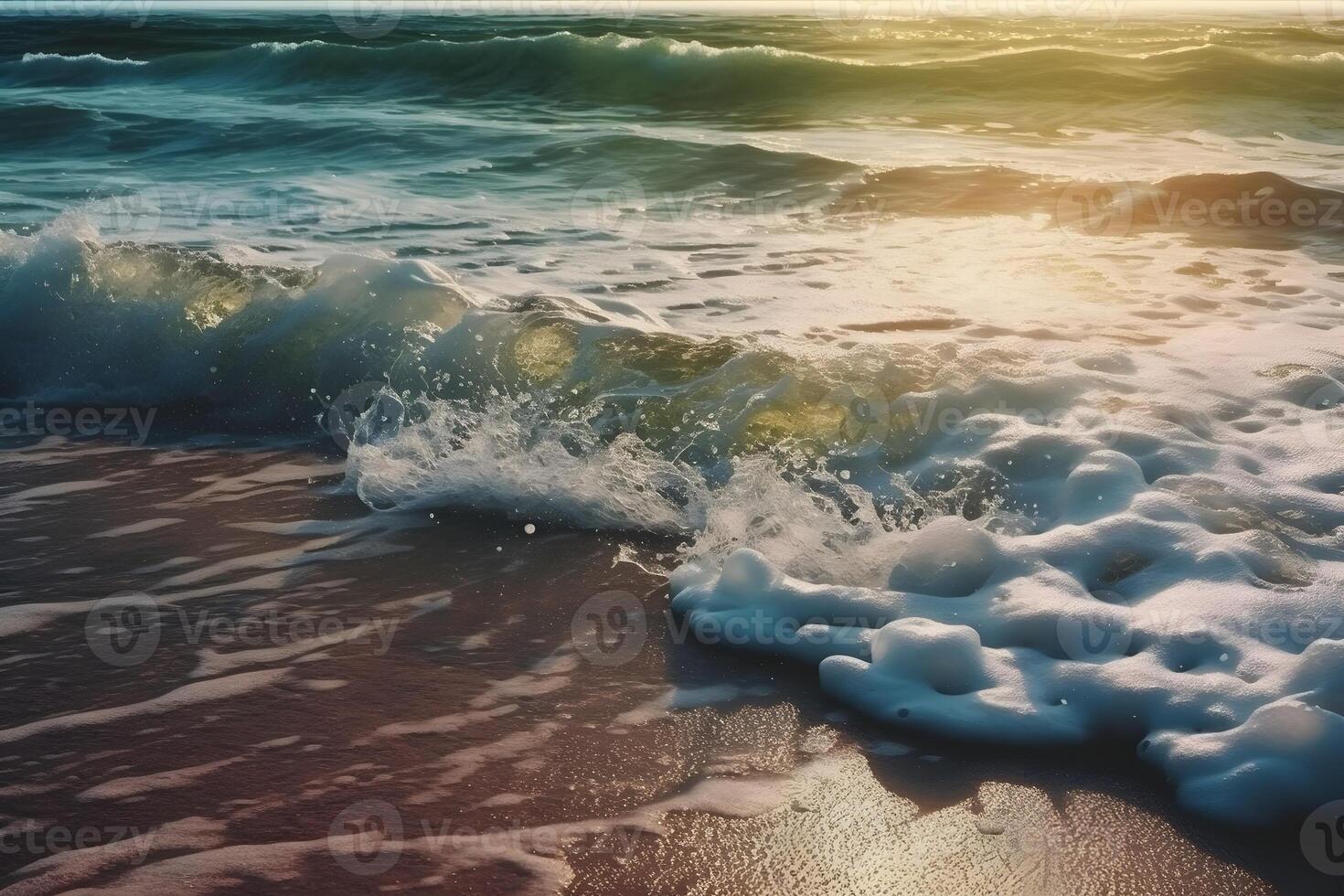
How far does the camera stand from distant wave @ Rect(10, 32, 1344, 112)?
18422mm

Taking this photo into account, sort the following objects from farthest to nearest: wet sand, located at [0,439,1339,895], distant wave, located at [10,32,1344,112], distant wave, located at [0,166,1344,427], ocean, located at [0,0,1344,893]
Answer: distant wave, located at [10,32,1344,112], distant wave, located at [0,166,1344,427], ocean, located at [0,0,1344,893], wet sand, located at [0,439,1339,895]

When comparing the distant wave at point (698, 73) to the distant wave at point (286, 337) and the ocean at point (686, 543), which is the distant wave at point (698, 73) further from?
the distant wave at point (286, 337)

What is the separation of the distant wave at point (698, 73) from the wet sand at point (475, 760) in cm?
1593

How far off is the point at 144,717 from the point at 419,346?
10.3 feet

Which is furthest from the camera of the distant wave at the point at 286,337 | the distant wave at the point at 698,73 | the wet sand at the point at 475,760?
the distant wave at the point at 698,73

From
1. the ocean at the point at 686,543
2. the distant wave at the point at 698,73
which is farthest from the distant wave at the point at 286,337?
the distant wave at the point at 698,73

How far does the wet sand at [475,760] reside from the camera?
2.42 metres

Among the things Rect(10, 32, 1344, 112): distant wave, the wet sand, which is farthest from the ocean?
Rect(10, 32, 1344, 112): distant wave

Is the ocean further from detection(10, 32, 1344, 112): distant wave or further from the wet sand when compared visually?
detection(10, 32, 1344, 112): distant wave

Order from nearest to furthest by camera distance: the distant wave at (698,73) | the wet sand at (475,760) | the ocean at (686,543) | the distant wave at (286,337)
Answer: the wet sand at (475,760), the ocean at (686,543), the distant wave at (286,337), the distant wave at (698,73)

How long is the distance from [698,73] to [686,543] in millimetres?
17549

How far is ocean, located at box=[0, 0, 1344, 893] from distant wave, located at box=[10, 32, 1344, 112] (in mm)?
9505

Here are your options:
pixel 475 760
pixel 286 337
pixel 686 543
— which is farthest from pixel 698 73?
pixel 475 760

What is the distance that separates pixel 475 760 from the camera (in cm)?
282
